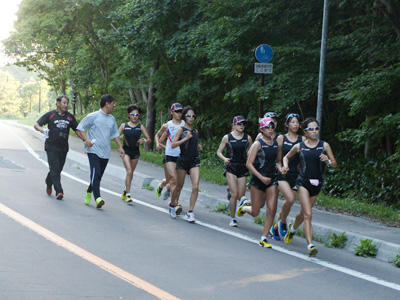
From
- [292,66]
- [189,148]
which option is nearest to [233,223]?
[189,148]

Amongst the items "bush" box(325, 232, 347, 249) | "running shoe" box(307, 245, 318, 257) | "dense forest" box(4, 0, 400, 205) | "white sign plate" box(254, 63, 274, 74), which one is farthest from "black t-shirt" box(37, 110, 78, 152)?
"running shoe" box(307, 245, 318, 257)

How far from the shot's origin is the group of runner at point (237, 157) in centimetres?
712

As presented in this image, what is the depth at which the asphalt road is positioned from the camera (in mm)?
5000

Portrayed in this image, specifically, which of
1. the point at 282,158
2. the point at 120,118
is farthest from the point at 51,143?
the point at 120,118

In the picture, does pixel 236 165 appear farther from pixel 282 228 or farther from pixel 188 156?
pixel 282 228

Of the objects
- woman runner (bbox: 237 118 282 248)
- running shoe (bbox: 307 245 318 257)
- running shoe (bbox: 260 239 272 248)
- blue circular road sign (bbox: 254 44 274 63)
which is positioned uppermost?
blue circular road sign (bbox: 254 44 274 63)

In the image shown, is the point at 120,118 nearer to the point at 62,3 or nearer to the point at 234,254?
the point at 62,3

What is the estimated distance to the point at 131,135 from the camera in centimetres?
1059

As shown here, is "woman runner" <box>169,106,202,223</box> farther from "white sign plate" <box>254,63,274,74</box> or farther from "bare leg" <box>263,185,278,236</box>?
"white sign plate" <box>254,63,274,74</box>

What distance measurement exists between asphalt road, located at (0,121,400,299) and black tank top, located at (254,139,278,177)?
1001mm

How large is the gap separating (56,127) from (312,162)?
207 inches

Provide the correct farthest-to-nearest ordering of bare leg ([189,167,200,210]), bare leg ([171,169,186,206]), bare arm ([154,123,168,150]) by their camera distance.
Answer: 1. bare arm ([154,123,168,150])
2. bare leg ([171,169,186,206])
3. bare leg ([189,167,200,210])

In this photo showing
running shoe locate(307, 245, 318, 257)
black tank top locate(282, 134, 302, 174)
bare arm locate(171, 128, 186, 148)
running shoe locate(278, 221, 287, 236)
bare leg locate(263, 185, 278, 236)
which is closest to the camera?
running shoe locate(307, 245, 318, 257)

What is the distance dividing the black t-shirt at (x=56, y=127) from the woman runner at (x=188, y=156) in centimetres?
242
